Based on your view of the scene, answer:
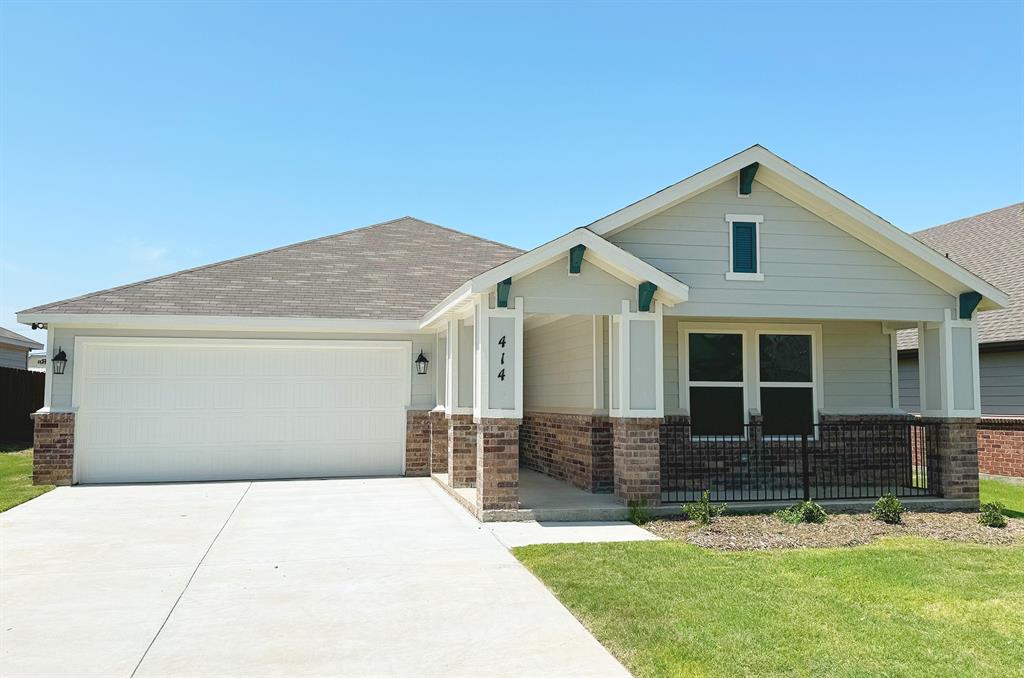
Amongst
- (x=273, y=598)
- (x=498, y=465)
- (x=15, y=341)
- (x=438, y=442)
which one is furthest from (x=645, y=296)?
(x=15, y=341)

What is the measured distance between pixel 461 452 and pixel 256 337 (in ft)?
16.0

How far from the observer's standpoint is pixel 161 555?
7883mm

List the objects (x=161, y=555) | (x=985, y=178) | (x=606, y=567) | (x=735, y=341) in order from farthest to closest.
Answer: (x=985, y=178) < (x=735, y=341) < (x=161, y=555) < (x=606, y=567)

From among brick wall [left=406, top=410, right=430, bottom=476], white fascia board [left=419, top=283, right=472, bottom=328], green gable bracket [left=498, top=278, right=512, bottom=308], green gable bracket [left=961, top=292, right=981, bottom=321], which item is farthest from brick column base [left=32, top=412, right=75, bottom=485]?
green gable bracket [left=961, top=292, right=981, bottom=321]

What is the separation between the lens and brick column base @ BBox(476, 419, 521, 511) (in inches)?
380

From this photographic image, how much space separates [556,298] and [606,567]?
12.8 feet

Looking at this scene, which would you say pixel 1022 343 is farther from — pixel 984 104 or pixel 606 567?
pixel 606 567

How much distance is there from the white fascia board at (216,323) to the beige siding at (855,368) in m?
7.30

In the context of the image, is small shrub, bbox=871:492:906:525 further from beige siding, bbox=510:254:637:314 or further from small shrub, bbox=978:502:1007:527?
beige siding, bbox=510:254:637:314

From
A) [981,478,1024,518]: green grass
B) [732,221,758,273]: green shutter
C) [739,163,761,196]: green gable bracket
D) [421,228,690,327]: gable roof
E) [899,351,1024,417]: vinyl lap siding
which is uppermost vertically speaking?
[739,163,761,196]: green gable bracket

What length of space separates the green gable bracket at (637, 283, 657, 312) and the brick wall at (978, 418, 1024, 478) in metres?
9.35

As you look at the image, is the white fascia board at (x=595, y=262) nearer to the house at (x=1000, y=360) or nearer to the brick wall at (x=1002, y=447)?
the house at (x=1000, y=360)

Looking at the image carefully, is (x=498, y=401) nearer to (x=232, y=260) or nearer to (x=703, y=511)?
(x=703, y=511)

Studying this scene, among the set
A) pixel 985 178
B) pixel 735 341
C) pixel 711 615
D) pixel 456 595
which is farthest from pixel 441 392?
pixel 985 178
